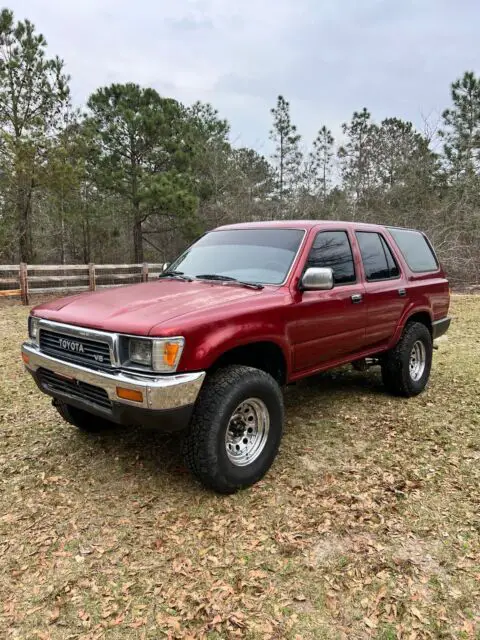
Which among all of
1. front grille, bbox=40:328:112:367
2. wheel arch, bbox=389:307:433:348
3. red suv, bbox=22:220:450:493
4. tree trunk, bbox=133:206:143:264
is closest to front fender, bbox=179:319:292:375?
red suv, bbox=22:220:450:493

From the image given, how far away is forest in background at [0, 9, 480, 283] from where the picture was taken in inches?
609

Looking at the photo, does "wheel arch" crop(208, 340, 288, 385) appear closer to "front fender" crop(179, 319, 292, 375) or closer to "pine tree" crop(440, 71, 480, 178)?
"front fender" crop(179, 319, 292, 375)

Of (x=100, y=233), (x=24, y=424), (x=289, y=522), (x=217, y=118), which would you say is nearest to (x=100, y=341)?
(x=289, y=522)

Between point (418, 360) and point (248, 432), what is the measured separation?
2.82 m

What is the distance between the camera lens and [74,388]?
3.16 meters

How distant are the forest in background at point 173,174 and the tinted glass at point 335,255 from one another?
13300 millimetres

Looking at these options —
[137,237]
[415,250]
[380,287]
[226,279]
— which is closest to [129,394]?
[226,279]

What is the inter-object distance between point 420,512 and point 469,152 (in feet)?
68.3

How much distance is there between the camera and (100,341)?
9.50 feet

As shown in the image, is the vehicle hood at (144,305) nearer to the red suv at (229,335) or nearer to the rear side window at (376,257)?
the red suv at (229,335)

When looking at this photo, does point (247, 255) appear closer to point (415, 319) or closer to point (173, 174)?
point (415, 319)

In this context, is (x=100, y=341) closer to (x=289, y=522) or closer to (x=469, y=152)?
(x=289, y=522)

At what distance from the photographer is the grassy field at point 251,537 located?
2207mm

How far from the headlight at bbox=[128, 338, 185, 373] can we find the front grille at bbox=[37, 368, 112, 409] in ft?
→ 1.24
